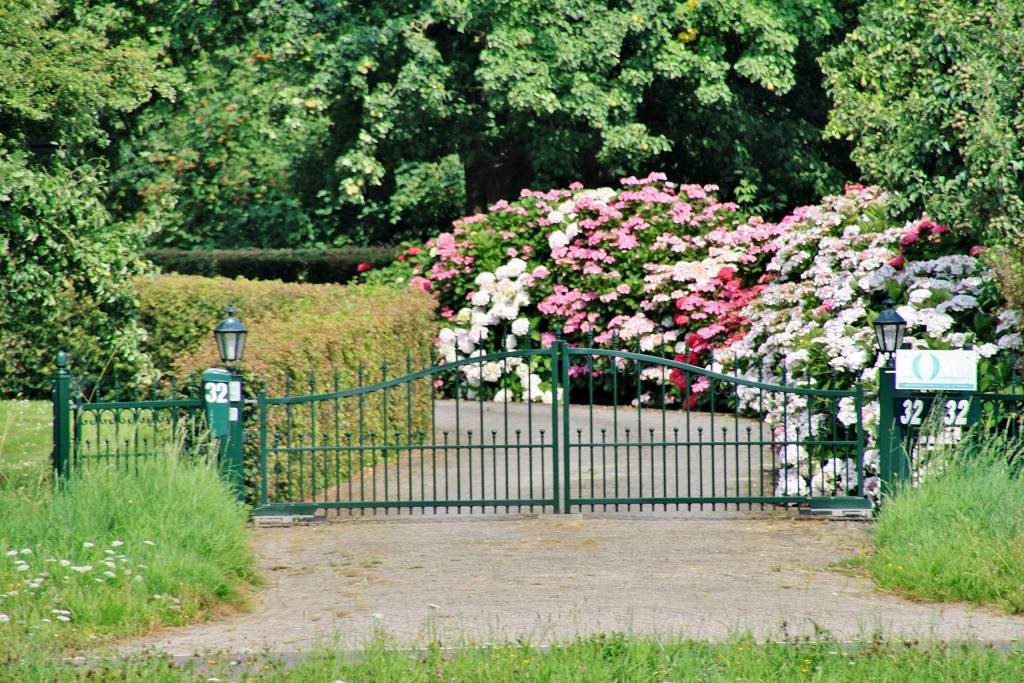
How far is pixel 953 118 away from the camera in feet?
34.4

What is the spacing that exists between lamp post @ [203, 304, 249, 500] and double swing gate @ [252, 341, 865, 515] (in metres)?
0.25

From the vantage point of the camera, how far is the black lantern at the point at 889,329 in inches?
360

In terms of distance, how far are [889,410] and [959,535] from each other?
1.77 m

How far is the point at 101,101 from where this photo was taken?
10719mm

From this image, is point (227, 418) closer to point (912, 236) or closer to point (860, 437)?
point (860, 437)

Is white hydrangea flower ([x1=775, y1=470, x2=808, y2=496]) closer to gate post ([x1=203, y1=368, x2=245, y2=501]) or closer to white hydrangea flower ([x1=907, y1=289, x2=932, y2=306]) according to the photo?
white hydrangea flower ([x1=907, y1=289, x2=932, y2=306])

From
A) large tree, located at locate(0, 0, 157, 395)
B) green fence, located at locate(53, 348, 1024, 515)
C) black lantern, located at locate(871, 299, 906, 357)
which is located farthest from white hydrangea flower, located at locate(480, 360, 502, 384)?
black lantern, located at locate(871, 299, 906, 357)

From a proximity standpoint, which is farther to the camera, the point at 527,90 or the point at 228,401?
the point at 527,90

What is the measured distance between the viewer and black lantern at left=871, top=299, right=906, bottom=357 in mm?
9133

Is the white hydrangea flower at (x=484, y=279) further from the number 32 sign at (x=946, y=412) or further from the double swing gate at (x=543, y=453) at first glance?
the number 32 sign at (x=946, y=412)

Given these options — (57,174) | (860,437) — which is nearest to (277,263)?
(57,174)

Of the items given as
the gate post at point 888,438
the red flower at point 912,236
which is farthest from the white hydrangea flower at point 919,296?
the gate post at point 888,438

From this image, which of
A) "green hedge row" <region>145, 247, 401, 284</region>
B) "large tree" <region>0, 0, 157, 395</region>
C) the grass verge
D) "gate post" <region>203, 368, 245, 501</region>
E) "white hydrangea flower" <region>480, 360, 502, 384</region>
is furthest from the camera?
"green hedge row" <region>145, 247, 401, 284</region>

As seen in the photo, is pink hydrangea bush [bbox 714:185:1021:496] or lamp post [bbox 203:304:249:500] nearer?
lamp post [bbox 203:304:249:500]
